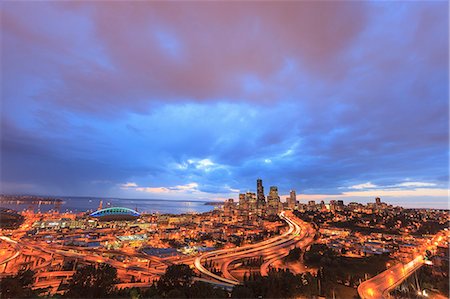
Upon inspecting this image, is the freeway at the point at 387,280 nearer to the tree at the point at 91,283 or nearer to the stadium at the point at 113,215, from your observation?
the tree at the point at 91,283

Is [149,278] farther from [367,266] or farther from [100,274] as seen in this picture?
[367,266]

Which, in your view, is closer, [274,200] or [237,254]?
[237,254]

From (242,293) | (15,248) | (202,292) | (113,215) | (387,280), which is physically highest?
(202,292)

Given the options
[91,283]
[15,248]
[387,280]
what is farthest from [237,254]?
[15,248]

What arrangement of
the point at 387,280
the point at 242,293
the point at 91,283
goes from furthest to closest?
the point at 387,280 → the point at 91,283 → the point at 242,293

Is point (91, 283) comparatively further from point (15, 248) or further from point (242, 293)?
point (15, 248)

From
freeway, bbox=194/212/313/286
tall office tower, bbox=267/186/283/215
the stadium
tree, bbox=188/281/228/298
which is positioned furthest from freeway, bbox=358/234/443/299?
tall office tower, bbox=267/186/283/215

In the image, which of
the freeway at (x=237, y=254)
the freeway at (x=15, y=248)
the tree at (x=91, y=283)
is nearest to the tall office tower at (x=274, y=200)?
the freeway at (x=237, y=254)

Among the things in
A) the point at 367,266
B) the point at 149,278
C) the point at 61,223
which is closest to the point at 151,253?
the point at 149,278
